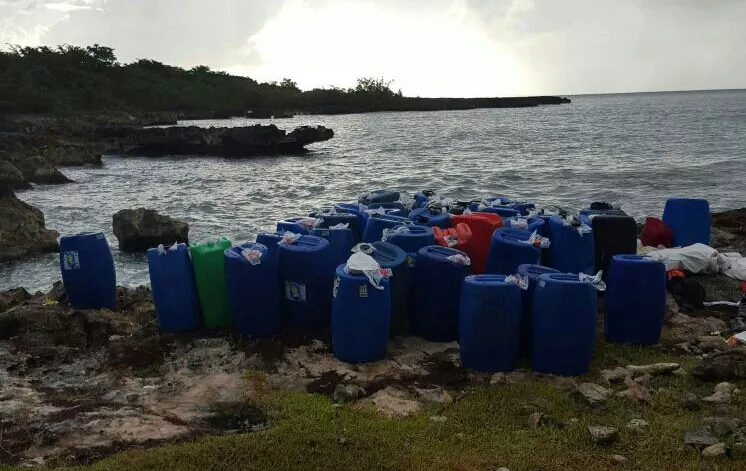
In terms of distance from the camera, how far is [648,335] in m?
6.05

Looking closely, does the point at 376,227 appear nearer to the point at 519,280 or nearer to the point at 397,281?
the point at 397,281

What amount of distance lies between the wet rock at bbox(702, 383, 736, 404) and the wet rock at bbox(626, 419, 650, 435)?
0.70m

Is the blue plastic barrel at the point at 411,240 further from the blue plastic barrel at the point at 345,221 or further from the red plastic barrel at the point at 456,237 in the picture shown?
the blue plastic barrel at the point at 345,221

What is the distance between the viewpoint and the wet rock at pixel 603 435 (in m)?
4.04

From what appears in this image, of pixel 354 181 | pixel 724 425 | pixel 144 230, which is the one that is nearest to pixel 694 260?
pixel 724 425

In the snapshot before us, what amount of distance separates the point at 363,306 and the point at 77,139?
43.1 meters

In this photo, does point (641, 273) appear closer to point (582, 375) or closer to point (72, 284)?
point (582, 375)

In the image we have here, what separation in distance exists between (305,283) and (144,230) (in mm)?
8267

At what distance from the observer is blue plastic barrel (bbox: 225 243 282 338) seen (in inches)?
246

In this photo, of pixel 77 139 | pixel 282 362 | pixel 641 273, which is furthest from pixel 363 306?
pixel 77 139

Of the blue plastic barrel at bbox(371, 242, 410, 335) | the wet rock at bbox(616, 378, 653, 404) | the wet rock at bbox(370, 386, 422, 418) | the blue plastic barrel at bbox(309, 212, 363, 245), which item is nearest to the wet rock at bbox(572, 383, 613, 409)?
the wet rock at bbox(616, 378, 653, 404)

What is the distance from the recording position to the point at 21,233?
1327 centimetres

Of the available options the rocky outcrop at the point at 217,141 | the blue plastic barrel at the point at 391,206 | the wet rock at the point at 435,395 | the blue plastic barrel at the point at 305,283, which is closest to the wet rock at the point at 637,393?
the wet rock at the point at 435,395

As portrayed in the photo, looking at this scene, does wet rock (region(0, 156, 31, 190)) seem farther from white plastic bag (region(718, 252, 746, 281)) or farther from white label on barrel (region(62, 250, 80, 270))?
white plastic bag (region(718, 252, 746, 281))
